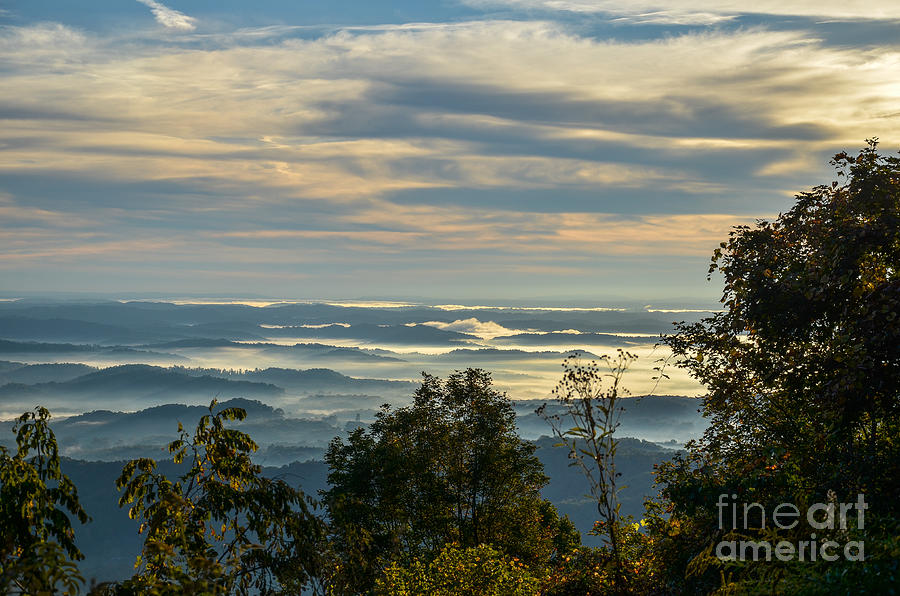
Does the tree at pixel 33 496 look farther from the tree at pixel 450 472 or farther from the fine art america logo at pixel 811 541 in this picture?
the tree at pixel 450 472

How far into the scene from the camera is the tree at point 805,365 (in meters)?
12.4

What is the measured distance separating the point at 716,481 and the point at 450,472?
21132 mm

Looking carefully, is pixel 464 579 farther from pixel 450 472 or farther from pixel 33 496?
pixel 450 472

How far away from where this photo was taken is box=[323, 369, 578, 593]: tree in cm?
3378

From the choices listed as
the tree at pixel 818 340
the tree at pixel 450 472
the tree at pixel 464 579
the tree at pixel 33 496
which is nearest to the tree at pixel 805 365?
the tree at pixel 818 340

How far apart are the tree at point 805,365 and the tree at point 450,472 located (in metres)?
15.1


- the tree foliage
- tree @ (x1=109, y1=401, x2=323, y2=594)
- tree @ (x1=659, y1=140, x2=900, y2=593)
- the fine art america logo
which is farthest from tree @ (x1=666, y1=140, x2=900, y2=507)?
tree @ (x1=109, y1=401, x2=323, y2=594)

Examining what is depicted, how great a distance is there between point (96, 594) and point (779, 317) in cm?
1499

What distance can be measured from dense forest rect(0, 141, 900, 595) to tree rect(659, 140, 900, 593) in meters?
0.05

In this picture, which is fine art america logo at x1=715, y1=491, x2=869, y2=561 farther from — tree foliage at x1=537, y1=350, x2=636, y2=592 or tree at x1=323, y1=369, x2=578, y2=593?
tree at x1=323, y1=369, x2=578, y2=593

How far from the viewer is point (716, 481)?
14.9 m

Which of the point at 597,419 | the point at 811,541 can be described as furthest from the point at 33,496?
the point at 811,541

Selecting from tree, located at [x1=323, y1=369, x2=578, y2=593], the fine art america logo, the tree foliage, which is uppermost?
the tree foliage

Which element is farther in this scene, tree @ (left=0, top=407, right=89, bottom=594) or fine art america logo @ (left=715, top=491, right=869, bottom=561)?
tree @ (left=0, top=407, right=89, bottom=594)
